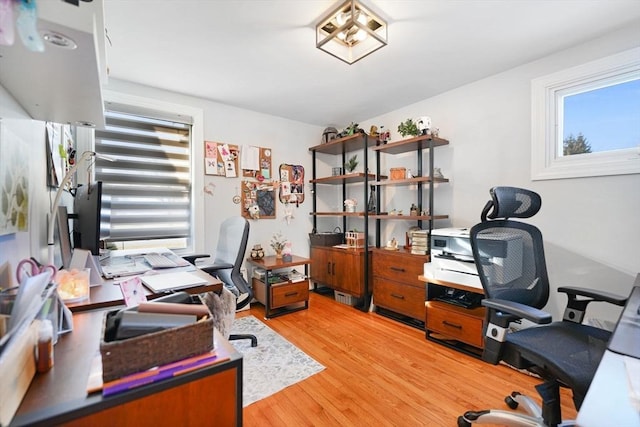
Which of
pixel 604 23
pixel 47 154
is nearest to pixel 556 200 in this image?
pixel 604 23

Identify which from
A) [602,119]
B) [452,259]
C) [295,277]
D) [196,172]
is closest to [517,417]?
[452,259]

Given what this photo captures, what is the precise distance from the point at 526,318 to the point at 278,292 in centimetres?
227

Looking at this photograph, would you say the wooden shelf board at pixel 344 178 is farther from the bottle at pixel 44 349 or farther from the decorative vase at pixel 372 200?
the bottle at pixel 44 349

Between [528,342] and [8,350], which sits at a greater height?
[8,350]

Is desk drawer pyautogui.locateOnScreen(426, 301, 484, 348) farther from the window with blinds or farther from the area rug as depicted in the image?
the window with blinds

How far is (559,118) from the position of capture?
219cm

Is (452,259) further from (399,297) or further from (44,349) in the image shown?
(44,349)

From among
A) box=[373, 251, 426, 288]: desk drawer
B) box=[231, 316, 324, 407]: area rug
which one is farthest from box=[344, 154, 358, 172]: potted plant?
box=[231, 316, 324, 407]: area rug

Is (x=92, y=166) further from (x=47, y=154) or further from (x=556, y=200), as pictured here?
(x=556, y=200)

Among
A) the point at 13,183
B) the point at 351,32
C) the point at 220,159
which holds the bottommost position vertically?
the point at 13,183

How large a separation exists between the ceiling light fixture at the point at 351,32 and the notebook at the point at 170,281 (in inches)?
63.3

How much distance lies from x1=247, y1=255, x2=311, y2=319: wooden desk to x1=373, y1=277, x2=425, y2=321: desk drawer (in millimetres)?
815

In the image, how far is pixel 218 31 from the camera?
1.86 meters

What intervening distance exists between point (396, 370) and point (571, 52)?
2703mm
